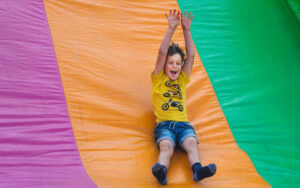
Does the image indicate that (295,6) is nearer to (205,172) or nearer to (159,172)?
(205,172)

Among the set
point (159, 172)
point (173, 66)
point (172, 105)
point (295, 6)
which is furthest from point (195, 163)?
point (295, 6)

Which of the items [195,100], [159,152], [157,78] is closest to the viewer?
[159,152]

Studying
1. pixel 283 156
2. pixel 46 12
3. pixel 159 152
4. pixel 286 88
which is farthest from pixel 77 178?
pixel 286 88

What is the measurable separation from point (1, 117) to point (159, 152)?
0.78 meters

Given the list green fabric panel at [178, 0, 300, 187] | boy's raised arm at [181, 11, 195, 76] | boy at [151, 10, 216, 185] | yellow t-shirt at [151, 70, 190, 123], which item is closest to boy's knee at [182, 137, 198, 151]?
boy at [151, 10, 216, 185]

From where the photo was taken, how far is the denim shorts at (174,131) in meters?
1.75

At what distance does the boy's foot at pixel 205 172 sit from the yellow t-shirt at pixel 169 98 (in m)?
0.37

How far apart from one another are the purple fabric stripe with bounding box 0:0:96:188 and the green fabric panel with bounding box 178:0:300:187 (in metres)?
0.97

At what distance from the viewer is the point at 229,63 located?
2471mm

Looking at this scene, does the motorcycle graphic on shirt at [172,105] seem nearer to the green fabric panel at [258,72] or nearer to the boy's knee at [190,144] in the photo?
the boy's knee at [190,144]

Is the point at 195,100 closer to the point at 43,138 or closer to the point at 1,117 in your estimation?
the point at 43,138

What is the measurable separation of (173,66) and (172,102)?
20 centimetres

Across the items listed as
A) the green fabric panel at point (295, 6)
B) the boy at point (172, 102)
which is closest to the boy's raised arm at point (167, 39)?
the boy at point (172, 102)

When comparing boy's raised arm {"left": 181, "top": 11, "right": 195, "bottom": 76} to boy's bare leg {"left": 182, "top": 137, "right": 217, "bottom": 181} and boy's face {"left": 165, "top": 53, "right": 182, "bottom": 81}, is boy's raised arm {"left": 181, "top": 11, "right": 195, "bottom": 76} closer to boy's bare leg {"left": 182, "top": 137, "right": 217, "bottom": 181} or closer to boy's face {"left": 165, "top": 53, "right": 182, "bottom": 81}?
boy's face {"left": 165, "top": 53, "right": 182, "bottom": 81}
